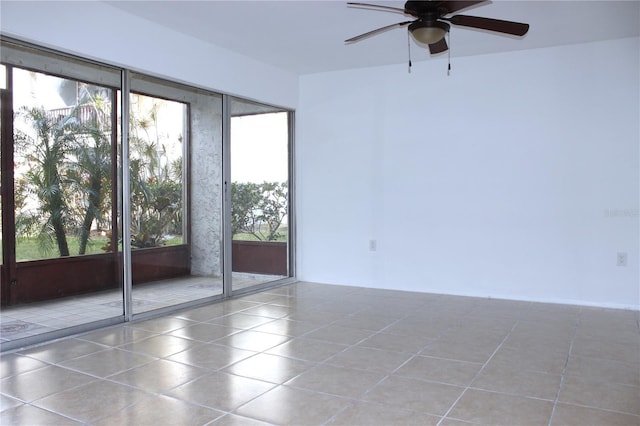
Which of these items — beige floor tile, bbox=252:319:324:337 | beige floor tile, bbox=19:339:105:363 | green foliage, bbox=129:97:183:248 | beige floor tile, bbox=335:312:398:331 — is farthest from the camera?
green foliage, bbox=129:97:183:248

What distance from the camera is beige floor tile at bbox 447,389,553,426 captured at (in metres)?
2.29

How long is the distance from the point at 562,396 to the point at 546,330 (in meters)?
1.33

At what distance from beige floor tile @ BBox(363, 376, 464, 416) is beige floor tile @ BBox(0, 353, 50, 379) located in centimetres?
195

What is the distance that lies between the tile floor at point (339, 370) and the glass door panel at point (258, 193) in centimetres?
101

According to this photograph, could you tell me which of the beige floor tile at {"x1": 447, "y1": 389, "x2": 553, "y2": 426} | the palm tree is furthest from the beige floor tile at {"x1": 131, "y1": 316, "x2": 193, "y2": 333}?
the beige floor tile at {"x1": 447, "y1": 389, "x2": 553, "y2": 426}

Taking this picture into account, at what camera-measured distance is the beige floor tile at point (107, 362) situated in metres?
2.92

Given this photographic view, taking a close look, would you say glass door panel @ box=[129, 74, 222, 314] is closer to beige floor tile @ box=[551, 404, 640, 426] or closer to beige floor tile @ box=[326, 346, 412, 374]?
beige floor tile @ box=[326, 346, 412, 374]

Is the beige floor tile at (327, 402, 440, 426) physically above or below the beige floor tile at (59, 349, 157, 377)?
below

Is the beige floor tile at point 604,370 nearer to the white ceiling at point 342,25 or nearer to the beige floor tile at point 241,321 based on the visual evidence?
the beige floor tile at point 241,321

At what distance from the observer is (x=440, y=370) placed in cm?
295

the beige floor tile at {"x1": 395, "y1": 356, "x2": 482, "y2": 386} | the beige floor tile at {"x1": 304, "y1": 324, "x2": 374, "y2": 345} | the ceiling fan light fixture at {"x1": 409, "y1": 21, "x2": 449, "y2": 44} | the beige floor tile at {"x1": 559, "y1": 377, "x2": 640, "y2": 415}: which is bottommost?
the beige floor tile at {"x1": 559, "y1": 377, "x2": 640, "y2": 415}

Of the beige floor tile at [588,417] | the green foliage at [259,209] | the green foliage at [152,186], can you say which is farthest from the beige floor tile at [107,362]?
the beige floor tile at [588,417]

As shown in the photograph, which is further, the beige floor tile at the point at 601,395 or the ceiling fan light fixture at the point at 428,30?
the ceiling fan light fixture at the point at 428,30

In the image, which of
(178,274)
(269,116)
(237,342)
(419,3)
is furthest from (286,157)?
(419,3)
